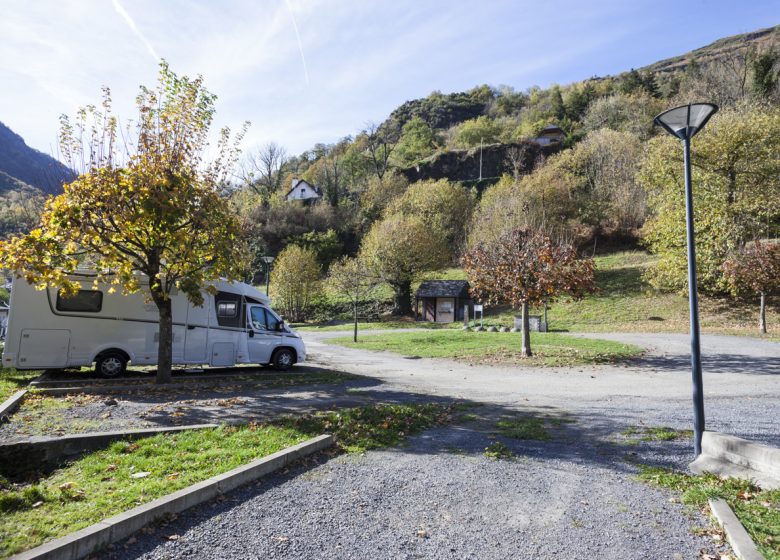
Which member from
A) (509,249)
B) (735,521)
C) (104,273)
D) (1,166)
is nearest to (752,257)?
(509,249)

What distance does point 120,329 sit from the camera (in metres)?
12.5

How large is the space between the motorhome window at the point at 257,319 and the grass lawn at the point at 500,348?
732cm

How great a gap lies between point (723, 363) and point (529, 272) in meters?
6.51

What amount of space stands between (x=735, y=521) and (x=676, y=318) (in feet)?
101

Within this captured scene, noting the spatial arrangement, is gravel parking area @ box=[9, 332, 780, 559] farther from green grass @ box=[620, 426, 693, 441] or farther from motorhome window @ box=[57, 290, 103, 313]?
motorhome window @ box=[57, 290, 103, 313]

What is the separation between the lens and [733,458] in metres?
5.12

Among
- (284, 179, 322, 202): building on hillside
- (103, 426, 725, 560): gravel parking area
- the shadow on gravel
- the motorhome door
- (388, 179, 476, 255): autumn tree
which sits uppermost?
(284, 179, 322, 202): building on hillside

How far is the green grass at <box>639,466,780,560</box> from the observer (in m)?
3.59

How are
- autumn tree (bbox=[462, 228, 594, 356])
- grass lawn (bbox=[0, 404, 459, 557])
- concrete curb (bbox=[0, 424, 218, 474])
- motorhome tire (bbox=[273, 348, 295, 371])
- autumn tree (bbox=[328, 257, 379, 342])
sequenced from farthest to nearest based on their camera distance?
autumn tree (bbox=[328, 257, 379, 342]) < autumn tree (bbox=[462, 228, 594, 356]) < motorhome tire (bbox=[273, 348, 295, 371]) < concrete curb (bbox=[0, 424, 218, 474]) < grass lawn (bbox=[0, 404, 459, 557])

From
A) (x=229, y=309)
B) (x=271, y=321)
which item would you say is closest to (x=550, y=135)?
(x=271, y=321)

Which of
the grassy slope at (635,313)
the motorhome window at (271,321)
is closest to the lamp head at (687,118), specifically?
the motorhome window at (271,321)

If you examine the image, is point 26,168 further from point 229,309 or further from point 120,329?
point 229,309

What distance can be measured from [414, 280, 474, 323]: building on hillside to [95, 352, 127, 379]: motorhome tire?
97.7 ft

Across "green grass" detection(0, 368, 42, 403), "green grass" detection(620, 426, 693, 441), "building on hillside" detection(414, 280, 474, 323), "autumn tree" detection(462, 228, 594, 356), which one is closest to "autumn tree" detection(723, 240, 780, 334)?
"autumn tree" detection(462, 228, 594, 356)
